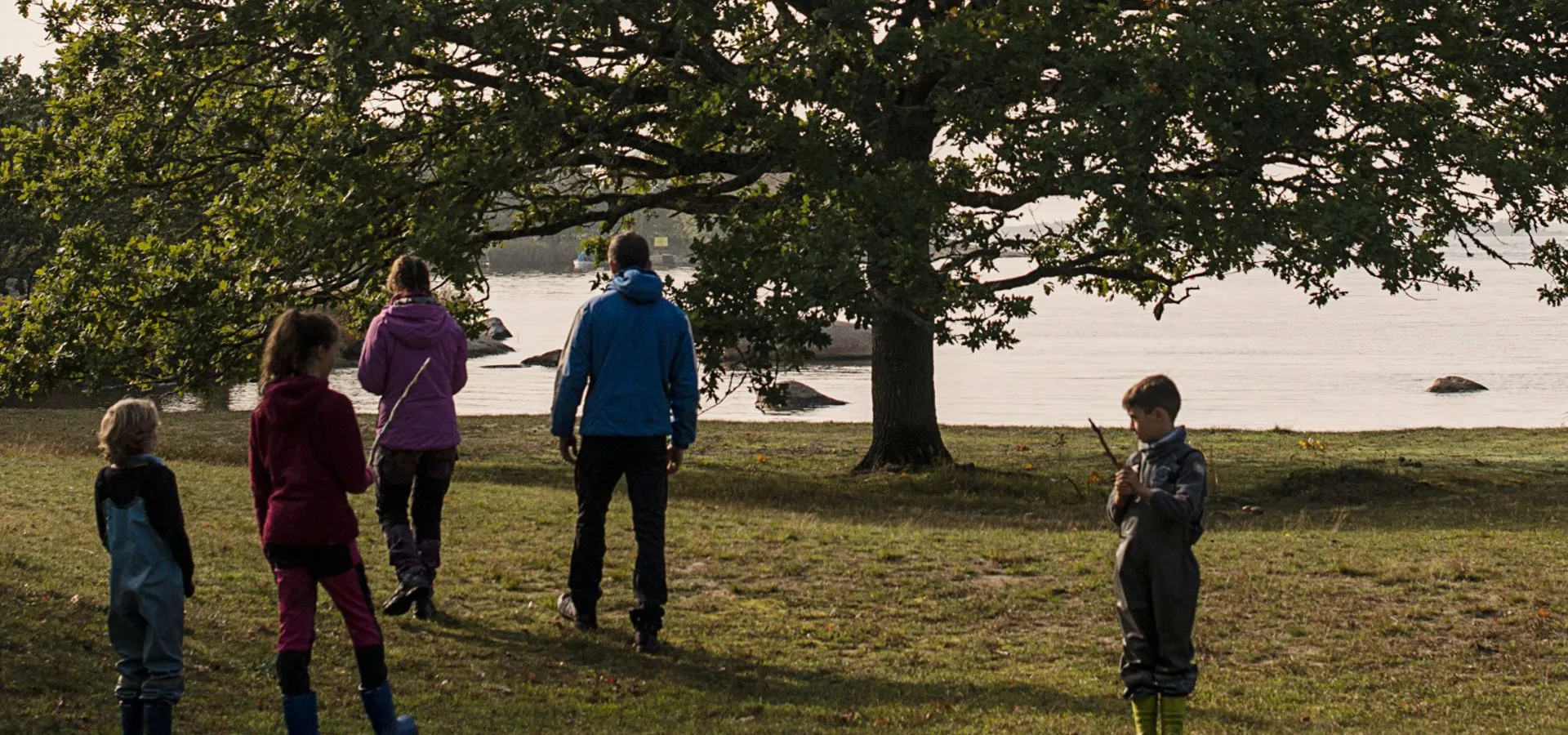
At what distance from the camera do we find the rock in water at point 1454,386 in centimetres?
4353

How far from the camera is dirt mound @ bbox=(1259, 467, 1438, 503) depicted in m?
17.6

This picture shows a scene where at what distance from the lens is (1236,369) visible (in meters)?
51.5

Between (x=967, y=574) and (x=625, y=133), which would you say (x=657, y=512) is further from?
(x=625, y=133)

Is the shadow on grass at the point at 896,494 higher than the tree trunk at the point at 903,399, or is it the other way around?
the tree trunk at the point at 903,399

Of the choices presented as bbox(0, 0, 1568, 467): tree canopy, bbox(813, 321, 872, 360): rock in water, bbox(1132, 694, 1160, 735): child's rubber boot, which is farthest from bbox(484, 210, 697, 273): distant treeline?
bbox(1132, 694, 1160, 735): child's rubber boot

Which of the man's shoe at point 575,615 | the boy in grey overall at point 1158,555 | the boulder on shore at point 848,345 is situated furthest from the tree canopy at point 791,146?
the boulder on shore at point 848,345

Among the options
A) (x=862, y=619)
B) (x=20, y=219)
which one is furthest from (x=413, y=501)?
(x=20, y=219)

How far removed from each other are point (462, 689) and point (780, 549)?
479cm

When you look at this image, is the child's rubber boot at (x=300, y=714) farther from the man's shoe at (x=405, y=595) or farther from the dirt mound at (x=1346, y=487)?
the dirt mound at (x=1346, y=487)

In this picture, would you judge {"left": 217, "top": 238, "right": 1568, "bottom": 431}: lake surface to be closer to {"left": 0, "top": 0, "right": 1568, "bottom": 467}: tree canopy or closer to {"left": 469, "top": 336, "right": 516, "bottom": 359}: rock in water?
{"left": 469, "top": 336, "right": 516, "bottom": 359}: rock in water

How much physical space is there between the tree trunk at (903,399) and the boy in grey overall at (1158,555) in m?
13.6

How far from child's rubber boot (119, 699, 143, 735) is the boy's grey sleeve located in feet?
13.1

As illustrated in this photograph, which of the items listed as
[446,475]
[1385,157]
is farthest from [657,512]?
[1385,157]

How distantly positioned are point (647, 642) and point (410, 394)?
179 cm
